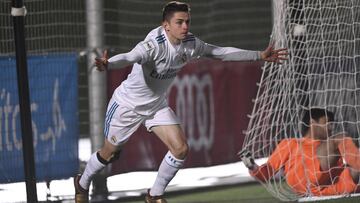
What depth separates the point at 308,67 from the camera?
401 inches

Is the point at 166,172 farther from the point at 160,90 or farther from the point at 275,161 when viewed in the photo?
the point at 275,161

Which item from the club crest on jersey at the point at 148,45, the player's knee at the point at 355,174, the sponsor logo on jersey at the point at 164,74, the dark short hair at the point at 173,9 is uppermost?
the dark short hair at the point at 173,9

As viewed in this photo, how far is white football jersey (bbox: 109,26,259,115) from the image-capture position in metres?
8.41

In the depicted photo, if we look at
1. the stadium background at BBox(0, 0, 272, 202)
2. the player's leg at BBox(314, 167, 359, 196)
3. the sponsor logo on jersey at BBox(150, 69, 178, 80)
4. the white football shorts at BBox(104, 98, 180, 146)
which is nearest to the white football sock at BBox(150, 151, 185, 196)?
the white football shorts at BBox(104, 98, 180, 146)

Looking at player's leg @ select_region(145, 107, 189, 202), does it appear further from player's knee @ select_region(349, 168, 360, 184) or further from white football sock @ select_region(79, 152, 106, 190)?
player's knee @ select_region(349, 168, 360, 184)

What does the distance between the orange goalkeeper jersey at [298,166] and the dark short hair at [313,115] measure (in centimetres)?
20

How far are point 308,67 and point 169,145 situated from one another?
2165mm

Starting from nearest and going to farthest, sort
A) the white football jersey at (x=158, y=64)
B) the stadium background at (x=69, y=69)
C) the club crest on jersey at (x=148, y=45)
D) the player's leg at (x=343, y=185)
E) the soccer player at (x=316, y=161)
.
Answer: the club crest on jersey at (x=148, y=45) → the white football jersey at (x=158, y=64) → the player's leg at (x=343, y=185) → the soccer player at (x=316, y=161) → the stadium background at (x=69, y=69)

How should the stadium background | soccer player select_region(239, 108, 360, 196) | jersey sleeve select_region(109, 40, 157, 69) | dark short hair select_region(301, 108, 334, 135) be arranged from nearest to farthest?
jersey sleeve select_region(109, 40, 157, 69) < soccer player select_region(239, 108, 360, 196) < dark short hair select_region(301, 108, 334, 135) < the stadium background

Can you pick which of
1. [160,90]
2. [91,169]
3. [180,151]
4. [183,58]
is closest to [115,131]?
[91,169]

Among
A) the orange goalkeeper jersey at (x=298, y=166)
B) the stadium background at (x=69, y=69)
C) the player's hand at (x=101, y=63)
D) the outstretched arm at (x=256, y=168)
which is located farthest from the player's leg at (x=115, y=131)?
the stadium background at (x=69, y=69)

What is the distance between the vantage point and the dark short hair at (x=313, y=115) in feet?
32.4

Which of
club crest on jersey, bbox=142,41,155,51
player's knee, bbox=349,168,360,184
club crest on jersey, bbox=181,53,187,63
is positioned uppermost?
club crest on jersey, bbox=142,41,155,51

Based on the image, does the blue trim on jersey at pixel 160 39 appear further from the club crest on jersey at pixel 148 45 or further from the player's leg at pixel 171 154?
the player's leg at pixel 171 154
